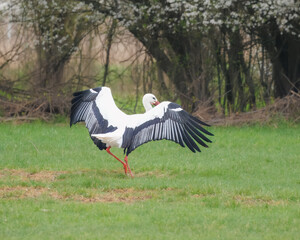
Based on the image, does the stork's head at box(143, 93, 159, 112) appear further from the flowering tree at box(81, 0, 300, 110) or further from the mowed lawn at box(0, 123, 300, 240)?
the flowering tree at box(81, 0, 300, 110)

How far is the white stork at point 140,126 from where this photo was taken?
8938mm

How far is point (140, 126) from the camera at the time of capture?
9.23 m

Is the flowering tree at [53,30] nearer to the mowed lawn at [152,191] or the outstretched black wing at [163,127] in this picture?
the mowed lawn at [152,191]

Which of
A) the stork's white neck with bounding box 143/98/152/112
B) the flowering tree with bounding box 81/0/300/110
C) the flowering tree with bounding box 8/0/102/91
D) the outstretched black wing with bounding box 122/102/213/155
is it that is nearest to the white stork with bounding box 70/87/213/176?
the outstretched black wing with bounding box 122/102/213/155

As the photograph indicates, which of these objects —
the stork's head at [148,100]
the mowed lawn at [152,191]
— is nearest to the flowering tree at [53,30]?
the mowed lawn at [152,191]

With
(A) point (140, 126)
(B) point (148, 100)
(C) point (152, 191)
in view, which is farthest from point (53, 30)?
(C) point (152, 191)

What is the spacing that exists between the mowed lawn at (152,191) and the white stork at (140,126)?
22.1 inches

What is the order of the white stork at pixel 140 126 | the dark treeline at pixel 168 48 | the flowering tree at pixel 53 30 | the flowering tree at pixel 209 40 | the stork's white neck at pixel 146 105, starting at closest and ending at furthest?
the white stork at pixel 140 126
the stork's white neck at pixel 146 105
the flowering tree at pixel 209 40
the dark treeline at pixel 168 48
the flowering tree at pixel 53 30

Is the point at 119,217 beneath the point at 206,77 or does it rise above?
beneath

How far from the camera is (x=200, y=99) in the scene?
57.7 feet

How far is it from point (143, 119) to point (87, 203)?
181cm

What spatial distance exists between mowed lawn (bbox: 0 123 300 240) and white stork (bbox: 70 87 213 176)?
0.56 m

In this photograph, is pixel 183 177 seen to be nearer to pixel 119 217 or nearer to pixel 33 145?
pixel 119 217

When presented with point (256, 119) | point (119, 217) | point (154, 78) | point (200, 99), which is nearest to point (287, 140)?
point (256, 119)
